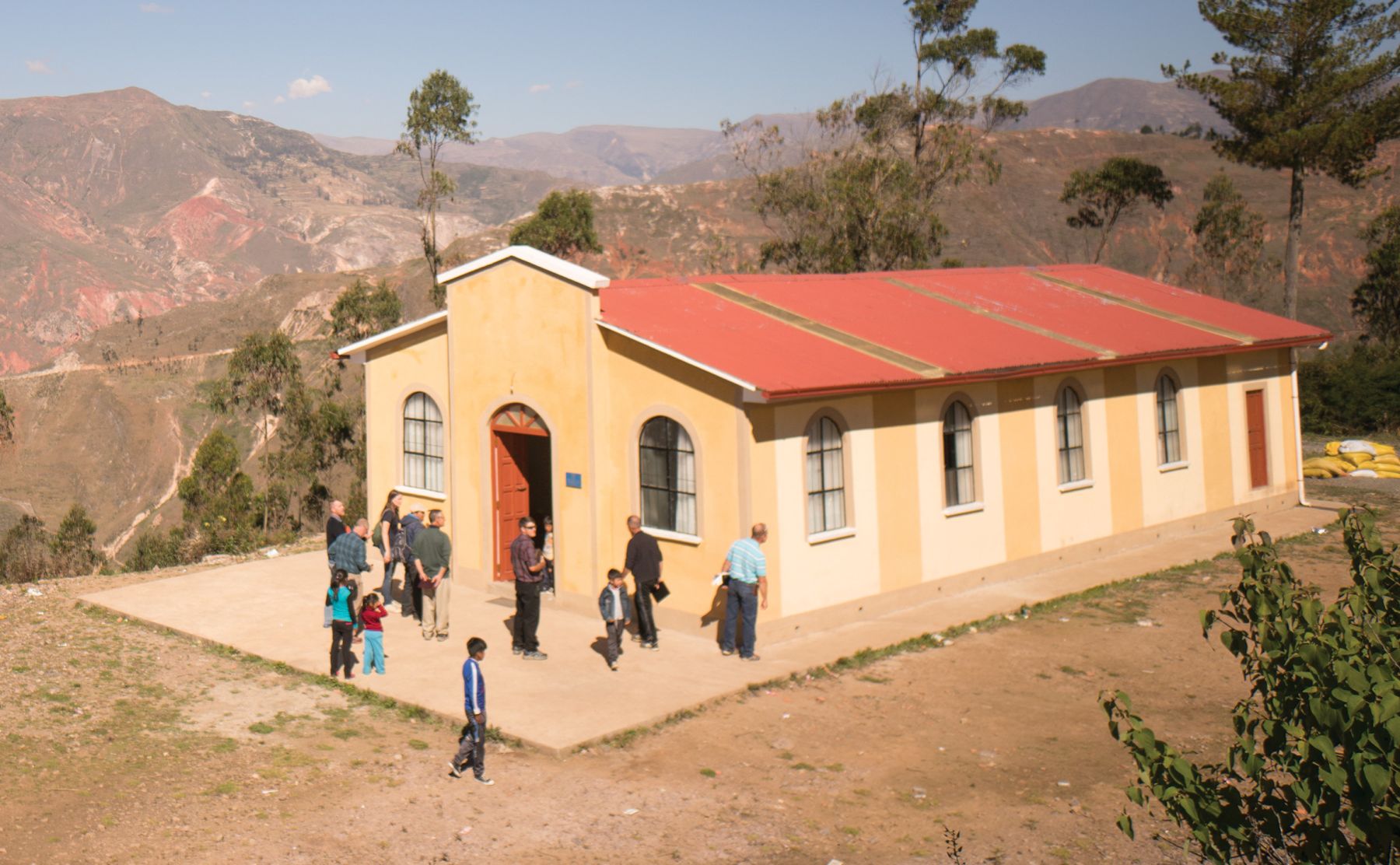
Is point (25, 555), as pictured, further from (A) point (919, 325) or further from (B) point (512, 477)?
(A) point (919, 325)

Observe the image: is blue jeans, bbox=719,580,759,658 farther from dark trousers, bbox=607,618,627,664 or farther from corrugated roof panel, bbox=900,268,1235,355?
corrugated roof panel, bbox=900,268,1235,355

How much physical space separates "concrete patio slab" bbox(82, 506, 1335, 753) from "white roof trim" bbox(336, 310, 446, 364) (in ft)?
10.9

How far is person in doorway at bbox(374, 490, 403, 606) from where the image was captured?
15688 millimetres

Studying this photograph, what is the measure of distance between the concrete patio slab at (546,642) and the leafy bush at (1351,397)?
1821cm

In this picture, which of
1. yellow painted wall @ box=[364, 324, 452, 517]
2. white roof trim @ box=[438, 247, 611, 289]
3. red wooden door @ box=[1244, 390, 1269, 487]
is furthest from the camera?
red wooden door @ box=[1244, 390, 1269, 487]

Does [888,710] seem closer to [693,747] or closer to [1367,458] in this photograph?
[693,747]

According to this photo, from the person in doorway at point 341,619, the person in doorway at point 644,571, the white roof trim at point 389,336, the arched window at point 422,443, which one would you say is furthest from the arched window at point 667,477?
the arched window at point 422,443

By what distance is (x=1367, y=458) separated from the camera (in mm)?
28000

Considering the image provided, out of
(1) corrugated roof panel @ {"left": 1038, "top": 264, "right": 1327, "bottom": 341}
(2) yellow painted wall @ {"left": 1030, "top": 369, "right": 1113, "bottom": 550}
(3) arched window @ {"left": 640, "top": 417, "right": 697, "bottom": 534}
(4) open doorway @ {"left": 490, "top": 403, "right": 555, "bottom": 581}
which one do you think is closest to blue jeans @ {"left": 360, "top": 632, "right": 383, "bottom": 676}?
(3) arched window @ {"left": 640, "top": 417, "right": 697, "bottom": 534}

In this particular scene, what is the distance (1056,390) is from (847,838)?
10878 mm

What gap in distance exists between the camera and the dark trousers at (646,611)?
1405 centimetres

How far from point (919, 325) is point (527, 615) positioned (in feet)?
27.6

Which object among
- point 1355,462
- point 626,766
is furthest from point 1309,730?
point 1355,462

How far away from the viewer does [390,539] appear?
15.8 m
